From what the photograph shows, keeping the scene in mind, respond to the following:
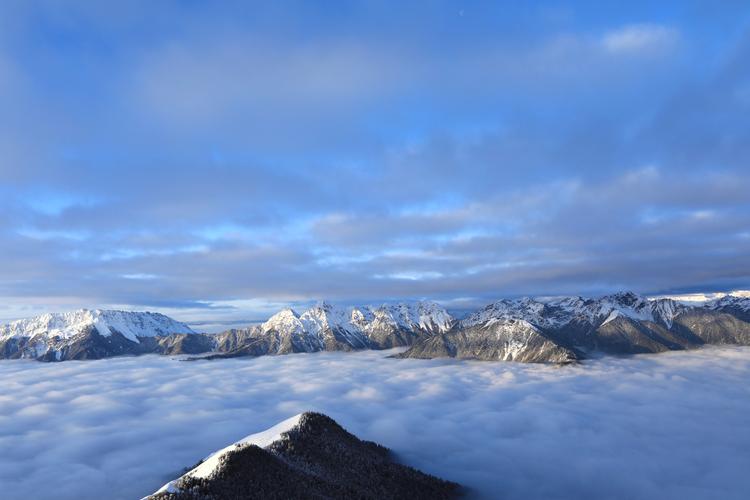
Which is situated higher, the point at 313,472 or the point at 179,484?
the point at 179,484

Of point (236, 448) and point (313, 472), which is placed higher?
point (236, 448)

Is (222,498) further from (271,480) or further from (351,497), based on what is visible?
(351,497)

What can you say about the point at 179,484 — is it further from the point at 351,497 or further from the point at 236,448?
the point at 351,497

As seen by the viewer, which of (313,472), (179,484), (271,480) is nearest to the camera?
(179,484)

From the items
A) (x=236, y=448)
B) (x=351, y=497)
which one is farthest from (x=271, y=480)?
(x=351, y=497)

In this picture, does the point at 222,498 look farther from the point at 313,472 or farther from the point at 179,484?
the point at 313,472

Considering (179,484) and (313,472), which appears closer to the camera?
(179,484)

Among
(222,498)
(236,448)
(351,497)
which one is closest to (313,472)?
(351,497)

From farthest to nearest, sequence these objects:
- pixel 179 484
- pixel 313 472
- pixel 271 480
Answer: pixel 313 472 → pixel 271 480 → pixel 179 484

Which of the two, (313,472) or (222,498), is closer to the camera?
(222,498)
